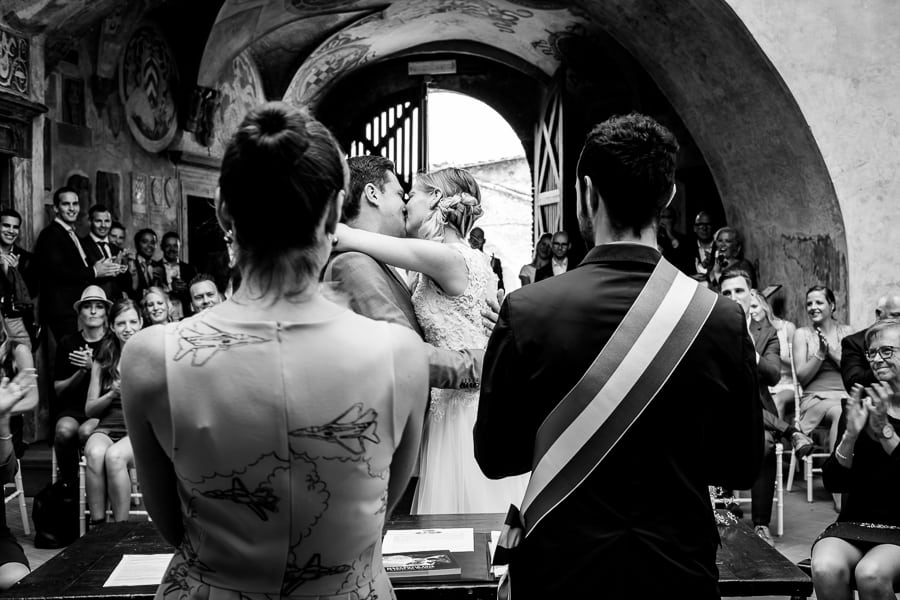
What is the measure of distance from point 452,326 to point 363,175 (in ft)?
2.02

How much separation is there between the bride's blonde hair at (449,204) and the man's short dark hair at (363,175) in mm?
205

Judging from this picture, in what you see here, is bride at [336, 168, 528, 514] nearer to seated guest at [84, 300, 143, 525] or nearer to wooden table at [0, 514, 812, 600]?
wooden table at [0, 514, 812, 600]

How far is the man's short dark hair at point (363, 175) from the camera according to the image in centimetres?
333

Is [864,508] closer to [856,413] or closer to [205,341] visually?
[856,413]

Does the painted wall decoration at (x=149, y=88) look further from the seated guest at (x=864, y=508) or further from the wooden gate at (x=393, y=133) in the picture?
the seated guest at (x=864, y=508)

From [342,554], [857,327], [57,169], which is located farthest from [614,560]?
[57,169]

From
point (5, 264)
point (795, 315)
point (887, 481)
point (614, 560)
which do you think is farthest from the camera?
point (795, 315)

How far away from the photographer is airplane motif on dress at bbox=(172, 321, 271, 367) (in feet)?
5.17

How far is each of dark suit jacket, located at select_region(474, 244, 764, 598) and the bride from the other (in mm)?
1449

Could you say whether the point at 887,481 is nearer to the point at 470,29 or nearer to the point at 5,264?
the point at 5,264

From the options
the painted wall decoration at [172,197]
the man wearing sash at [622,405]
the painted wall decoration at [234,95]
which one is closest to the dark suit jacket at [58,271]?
the painted wall decoration at [172,197]

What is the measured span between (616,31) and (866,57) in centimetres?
309

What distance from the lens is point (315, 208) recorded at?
162 cm

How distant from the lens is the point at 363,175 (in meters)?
3.33
